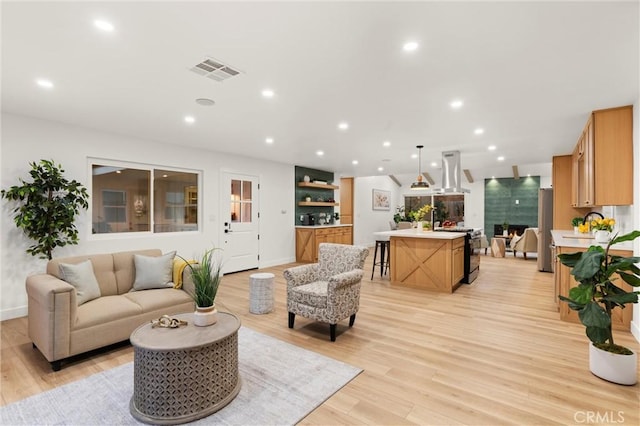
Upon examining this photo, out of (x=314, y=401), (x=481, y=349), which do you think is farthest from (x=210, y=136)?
(x=481, y=349)

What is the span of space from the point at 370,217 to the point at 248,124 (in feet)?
26.9

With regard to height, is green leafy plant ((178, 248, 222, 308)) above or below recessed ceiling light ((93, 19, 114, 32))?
below

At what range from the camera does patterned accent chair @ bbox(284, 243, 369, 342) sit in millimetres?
3227

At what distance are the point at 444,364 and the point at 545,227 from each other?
5.67 metres

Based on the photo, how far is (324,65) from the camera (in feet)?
8.50

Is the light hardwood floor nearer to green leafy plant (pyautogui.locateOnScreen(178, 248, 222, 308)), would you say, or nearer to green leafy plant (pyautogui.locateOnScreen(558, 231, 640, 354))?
green leafy plant (pyautogui.locateOnScreen(558, 231, 640, 354))

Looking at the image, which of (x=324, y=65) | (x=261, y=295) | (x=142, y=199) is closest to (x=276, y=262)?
(x=142, y=199)

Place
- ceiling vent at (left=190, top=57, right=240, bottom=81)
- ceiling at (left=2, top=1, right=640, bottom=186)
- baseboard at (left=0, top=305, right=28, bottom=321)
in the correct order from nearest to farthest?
1. ceiling at (left=2, top=1, right=640, bottom=186)
2. ceiling vent at (left=190, top=57, right=240, bottom=81)
3. baseboard at (left=0, top=305, right=28, bottom=321)

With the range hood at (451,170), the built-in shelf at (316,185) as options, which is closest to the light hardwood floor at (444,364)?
the range hood at (451,170)

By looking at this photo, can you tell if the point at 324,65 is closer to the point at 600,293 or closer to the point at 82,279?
the point at 600,293

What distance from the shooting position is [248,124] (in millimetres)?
4340

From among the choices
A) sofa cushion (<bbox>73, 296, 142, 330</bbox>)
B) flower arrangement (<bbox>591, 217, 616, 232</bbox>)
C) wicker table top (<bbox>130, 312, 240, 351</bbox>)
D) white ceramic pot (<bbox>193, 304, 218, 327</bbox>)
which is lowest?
sofa cushion (<bbox>73, 296, 142, 330</bbox>)

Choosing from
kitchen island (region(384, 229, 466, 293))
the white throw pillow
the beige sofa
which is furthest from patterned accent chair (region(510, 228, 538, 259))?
the white throw pillow

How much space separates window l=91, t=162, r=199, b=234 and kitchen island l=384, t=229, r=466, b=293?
3815 millimetres
